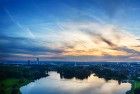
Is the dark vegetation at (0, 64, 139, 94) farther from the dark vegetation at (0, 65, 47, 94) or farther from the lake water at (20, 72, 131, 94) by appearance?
the lake water at (20, 72, 131, 94)

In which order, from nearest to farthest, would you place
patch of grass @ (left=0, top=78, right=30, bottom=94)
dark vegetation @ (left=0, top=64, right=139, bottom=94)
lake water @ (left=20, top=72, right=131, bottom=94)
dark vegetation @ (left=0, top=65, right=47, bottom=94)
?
patch of grass @ (left=0, top=78, right=30, bottom=94) < dark vegetation @ (left=0, top=65, right=47, bottom=94) < dark vegetation @ (left=0, top=64, right=139, bottom=94) < lake water @ (left=20, top=72, right=131, bottom=94)

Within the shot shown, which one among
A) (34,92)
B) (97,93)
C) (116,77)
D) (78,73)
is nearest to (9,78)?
(34,92)

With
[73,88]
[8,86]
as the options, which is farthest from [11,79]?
[8,86]

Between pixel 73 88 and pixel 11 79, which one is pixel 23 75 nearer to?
pixel 11 79

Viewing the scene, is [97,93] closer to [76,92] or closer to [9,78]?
[76,92]

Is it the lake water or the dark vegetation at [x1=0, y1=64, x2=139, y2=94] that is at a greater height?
the dark vegetation at [x1=0, y1=64, x2=139, y2=94]

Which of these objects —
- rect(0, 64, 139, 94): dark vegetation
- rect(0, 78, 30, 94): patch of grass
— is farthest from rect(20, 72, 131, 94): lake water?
rect(0, 64, 139, 94): dark vegetation

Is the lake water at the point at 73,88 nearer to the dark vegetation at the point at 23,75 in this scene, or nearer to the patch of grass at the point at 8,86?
the patch of grass at the point at 8,86

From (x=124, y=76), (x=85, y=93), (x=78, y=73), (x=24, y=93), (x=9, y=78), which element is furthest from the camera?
(x=78, y=73)

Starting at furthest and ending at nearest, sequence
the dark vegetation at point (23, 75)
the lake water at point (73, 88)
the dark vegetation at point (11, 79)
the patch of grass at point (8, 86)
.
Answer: the lake water at point (73, 88) → the dark vegetation at point (23, 75) → the dark vegetation at point (11, 79) → the patch of grass at point (8, 86)

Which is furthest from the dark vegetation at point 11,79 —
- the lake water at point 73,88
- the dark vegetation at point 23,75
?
the lake water at point 73,88

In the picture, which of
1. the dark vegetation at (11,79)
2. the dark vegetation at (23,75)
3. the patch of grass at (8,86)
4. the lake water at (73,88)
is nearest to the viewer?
the patch of grass at (8,86)
